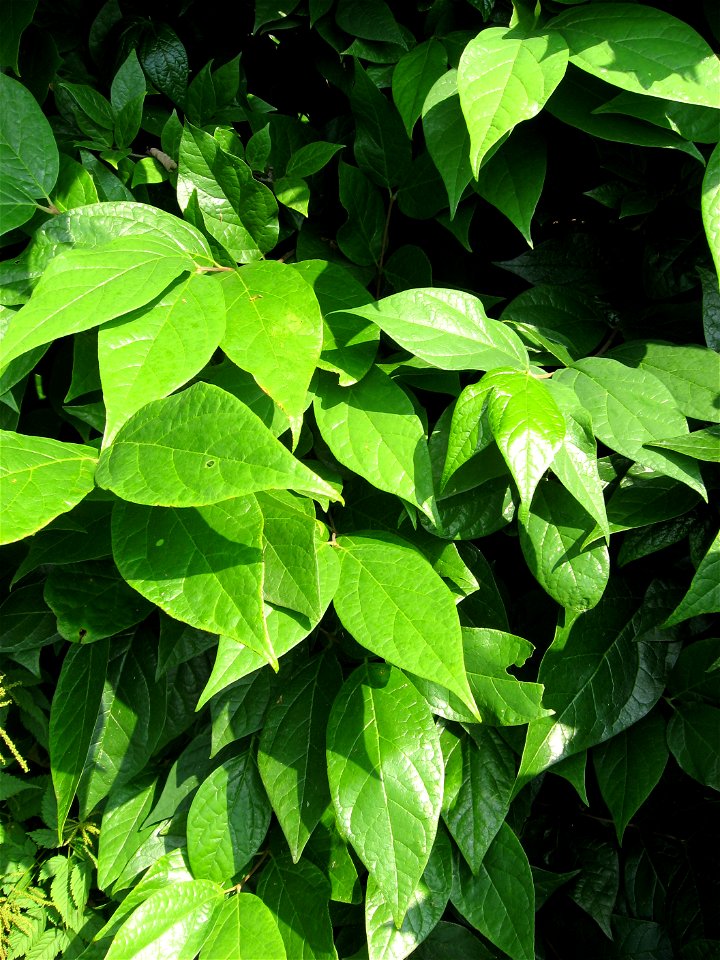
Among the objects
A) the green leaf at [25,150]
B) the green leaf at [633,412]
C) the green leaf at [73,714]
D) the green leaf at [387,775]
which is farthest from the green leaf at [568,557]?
the green leaf at [25,150]

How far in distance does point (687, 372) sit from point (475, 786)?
2.07 ft

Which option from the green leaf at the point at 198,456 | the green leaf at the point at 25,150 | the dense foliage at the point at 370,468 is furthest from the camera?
the green leaf at the point at 25,150

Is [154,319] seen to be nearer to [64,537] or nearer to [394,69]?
[64,537]

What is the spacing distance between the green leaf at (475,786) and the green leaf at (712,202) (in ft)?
2.30

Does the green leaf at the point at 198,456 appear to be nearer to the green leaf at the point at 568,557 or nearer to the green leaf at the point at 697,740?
the green leaf at the point at 568,557

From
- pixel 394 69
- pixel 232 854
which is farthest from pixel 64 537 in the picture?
pixel 394 69

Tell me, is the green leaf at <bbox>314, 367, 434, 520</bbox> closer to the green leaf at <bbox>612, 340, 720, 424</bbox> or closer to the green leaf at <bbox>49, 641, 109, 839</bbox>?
the green leaf at <bbox>612, 340, 720, 424</bbox>

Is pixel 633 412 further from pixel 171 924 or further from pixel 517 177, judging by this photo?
pixel 171 924

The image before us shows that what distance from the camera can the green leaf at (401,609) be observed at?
31.2 inches

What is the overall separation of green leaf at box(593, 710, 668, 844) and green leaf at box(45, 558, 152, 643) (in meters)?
0.71

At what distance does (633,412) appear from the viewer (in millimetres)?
851

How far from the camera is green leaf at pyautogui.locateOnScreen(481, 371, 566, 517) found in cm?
72

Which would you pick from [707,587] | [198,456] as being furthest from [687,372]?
[198,456]

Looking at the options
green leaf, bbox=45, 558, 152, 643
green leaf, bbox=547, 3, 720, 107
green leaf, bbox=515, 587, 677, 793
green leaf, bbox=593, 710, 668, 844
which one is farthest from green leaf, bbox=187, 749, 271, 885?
green leaf, bbox=547, 3, 720, 107
